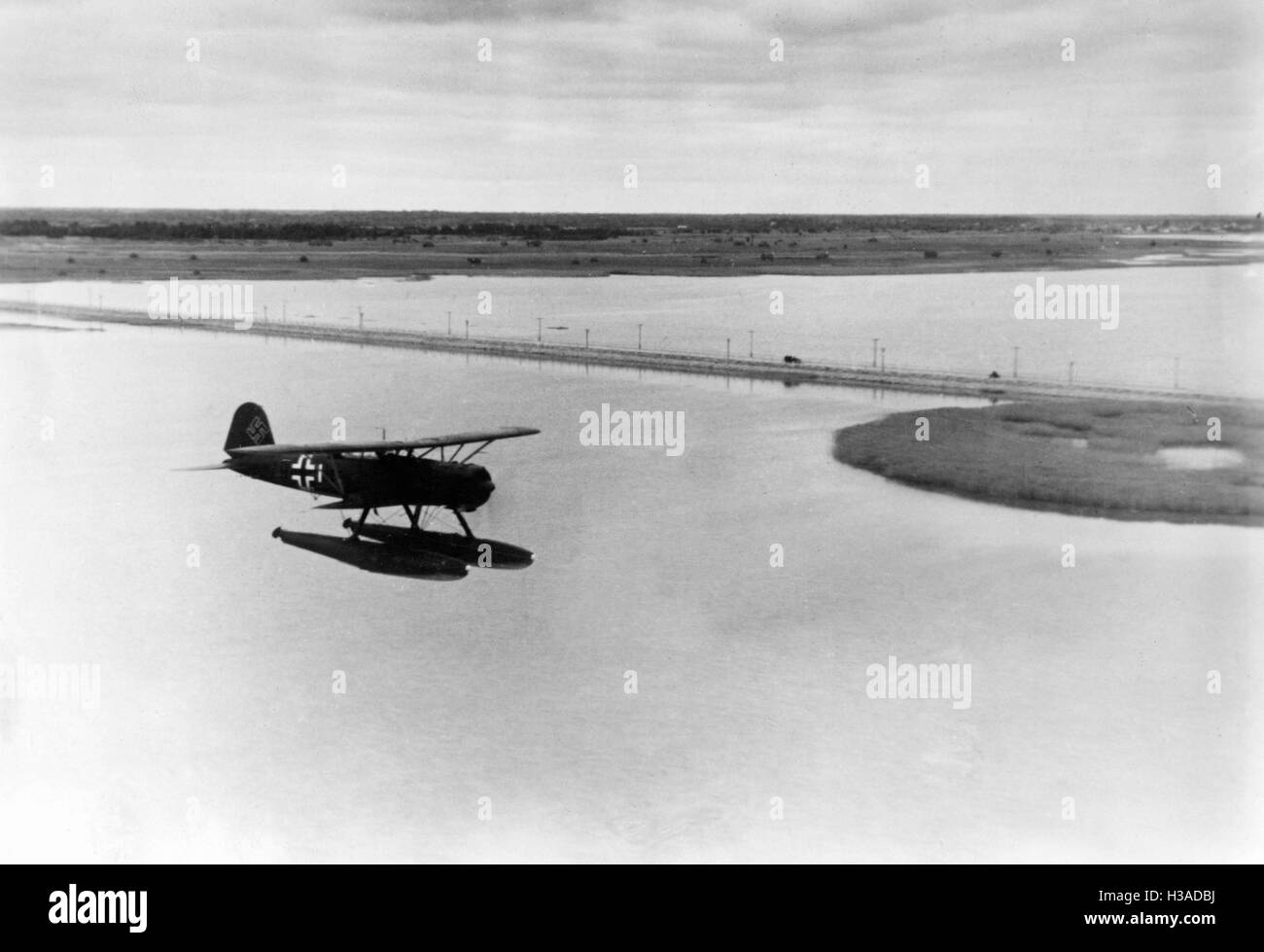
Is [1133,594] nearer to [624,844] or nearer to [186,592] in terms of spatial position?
[624,844]

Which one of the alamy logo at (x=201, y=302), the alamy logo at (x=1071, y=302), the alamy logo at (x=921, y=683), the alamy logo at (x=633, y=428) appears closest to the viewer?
the alamy logo at (x=921, y=683)

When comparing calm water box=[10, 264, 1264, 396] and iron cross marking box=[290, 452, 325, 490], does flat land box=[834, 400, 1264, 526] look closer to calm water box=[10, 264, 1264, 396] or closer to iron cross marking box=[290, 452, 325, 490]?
calm water box=[10, 264, 1264, 396]

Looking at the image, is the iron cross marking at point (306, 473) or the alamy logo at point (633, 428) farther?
the alamy logo at point (633, 428)

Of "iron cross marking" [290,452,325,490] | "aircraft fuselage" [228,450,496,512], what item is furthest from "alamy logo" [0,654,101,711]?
"iron cross marking" [290,452,325,490]

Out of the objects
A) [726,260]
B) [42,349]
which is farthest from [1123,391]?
[726,260]

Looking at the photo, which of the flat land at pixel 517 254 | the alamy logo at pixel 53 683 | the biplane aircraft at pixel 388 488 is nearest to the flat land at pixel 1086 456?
the biplane aircraft at pixel 388 488

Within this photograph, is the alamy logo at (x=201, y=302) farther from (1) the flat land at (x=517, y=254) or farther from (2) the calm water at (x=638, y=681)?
(2) the calm water at (x=638, y=681)
